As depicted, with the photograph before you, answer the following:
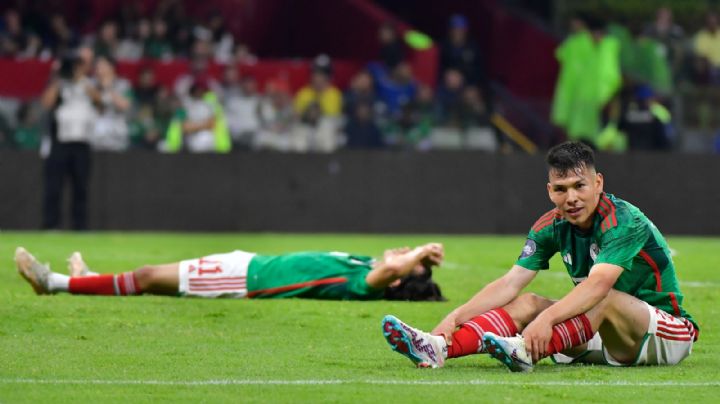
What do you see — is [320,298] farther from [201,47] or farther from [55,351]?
[201,47]

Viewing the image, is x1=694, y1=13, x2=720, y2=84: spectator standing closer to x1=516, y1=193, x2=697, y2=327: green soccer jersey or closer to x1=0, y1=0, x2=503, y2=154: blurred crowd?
x1=0, y1=0, x2=503, y2=154: blurred crowd

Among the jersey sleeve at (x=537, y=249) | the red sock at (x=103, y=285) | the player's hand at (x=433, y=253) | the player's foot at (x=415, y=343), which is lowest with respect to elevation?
the red sock at (x=103, y=285)

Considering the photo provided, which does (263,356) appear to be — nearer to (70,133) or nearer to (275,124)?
(70,133)

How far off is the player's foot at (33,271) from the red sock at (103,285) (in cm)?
20

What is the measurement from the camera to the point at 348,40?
28062 mm

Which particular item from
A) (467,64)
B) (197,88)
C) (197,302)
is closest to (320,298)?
(197,302)

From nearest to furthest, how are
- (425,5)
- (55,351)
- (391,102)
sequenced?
(55,351), (391,102), (425,5)

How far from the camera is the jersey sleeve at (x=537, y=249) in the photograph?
811cm

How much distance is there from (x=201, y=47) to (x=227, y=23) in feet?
8.82

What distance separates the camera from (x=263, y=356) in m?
8.53

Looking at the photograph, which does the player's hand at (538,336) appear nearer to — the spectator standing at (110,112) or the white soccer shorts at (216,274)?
the white soccer shorts at (216,274)

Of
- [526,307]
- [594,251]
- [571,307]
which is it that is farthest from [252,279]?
[571,307]

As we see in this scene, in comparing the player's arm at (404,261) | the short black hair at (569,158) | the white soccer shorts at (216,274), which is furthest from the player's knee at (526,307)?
the white soccer shorts at (216,274)

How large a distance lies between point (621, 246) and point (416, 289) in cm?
419
